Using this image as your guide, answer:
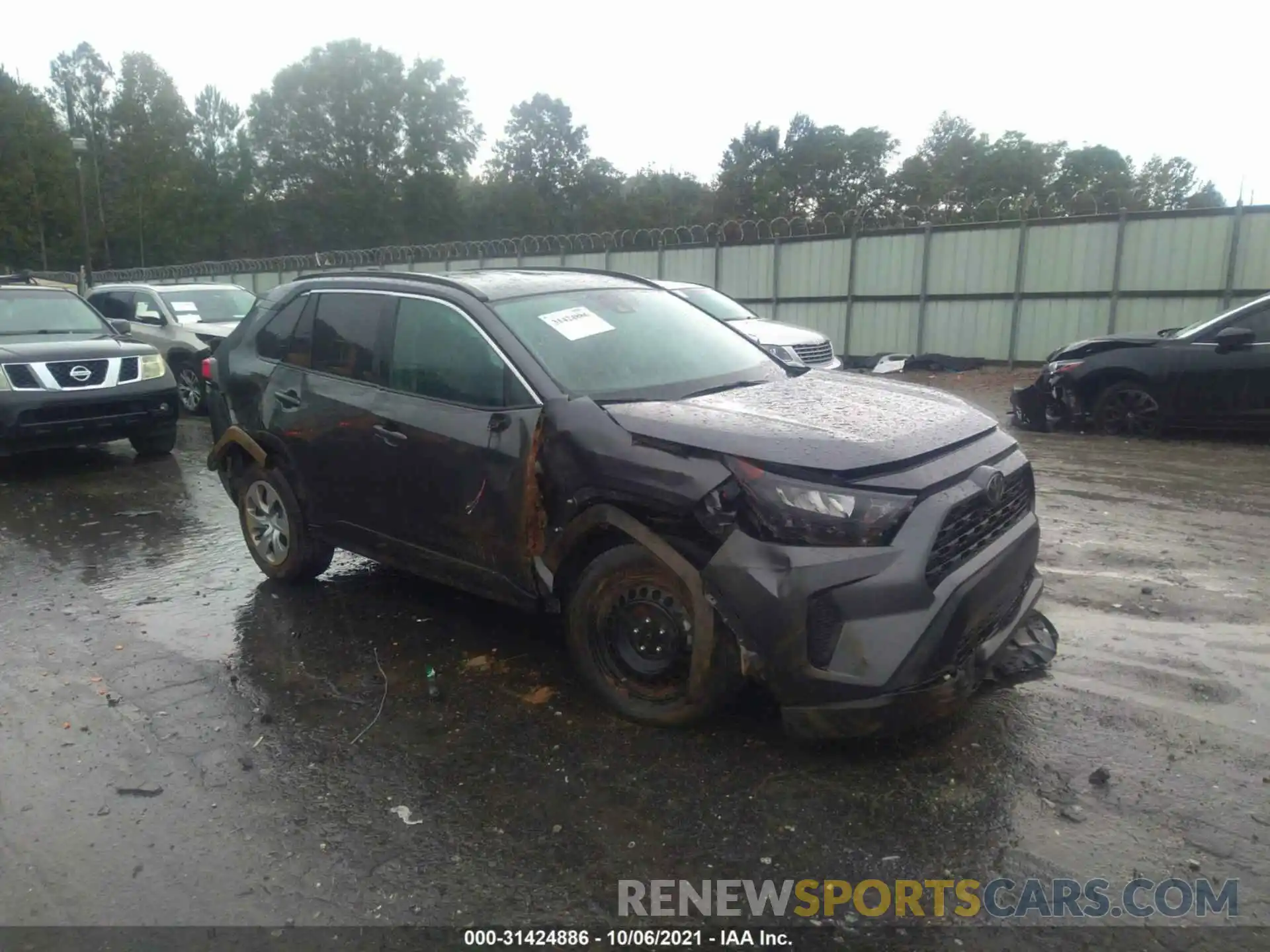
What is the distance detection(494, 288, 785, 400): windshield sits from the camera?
4.07 metres

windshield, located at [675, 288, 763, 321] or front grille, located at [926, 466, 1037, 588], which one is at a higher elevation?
windshield, located at [675, 288, 763, 321]

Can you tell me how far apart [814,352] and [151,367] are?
25.2 feet

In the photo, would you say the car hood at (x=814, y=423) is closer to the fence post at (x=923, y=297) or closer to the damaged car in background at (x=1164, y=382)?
the damaged car in background at (x=1164, y=382)

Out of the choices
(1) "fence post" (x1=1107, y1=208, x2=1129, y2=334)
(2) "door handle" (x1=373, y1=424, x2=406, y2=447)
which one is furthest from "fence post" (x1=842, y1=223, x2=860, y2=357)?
(2) "door handle" (x1=373, y1=424, x2=406, y2=447)

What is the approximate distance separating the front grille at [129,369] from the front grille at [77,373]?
15 cm

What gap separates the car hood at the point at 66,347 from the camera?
855 cm

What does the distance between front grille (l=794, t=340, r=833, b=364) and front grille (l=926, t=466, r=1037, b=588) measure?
792 centimetres

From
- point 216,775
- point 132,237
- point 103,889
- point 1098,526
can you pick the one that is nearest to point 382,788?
point 216,775

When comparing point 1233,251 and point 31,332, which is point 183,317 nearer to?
point 31,332

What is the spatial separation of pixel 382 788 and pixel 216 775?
0.68 meters

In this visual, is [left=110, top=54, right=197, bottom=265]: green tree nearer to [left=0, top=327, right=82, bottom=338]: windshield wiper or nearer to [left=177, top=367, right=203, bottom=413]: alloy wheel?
[left=177, top=367, right=203, bottom=413]: alloy wheel

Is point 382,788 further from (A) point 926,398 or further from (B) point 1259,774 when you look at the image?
(B) point 1259,774

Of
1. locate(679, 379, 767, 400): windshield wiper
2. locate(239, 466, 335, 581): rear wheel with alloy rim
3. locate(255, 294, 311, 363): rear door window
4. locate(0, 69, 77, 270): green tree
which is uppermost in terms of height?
locate(0, 69, 77, 270): green tree

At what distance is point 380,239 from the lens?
62.1m
